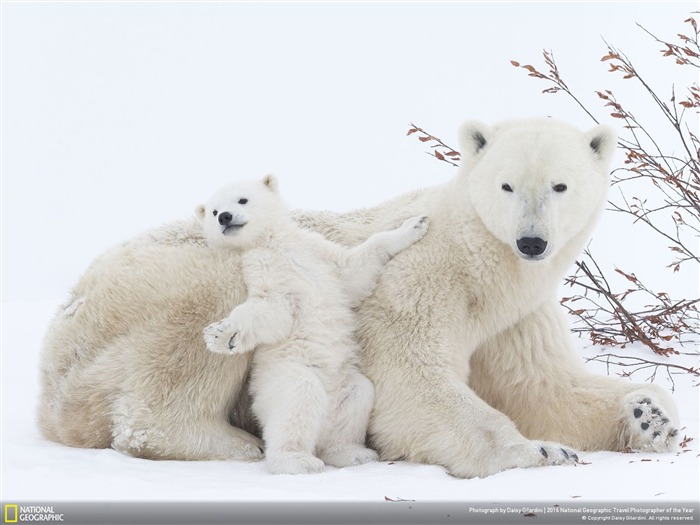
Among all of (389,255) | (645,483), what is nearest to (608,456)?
(645,483)

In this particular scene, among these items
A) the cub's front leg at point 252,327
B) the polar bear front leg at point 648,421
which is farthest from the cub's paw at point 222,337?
the polar bear front leg at point 648,421

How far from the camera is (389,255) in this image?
5.07m

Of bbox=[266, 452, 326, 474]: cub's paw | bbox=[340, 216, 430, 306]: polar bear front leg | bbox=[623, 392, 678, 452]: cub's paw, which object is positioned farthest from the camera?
bbox=[340, 216, 430, 306]: polar bear front leg

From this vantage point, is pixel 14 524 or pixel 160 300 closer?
pixel 14 524

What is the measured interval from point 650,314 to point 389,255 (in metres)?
2.53

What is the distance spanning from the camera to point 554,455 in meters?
4.27

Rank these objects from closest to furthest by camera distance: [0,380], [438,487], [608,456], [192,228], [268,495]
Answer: [268,495]
[438,487]
[608,456]
[192,228]
[0,380]

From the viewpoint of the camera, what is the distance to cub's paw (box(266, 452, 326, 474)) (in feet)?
13.7

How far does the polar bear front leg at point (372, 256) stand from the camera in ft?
16.3

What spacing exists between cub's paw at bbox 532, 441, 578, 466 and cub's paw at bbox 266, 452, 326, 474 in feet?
3.25

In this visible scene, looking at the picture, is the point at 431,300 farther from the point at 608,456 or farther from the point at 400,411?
the point at 608,456

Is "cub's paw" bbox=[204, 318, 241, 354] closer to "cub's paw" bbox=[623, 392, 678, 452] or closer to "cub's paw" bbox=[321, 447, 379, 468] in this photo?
"cub's paw" bbox=[321, 447, 379, 468]

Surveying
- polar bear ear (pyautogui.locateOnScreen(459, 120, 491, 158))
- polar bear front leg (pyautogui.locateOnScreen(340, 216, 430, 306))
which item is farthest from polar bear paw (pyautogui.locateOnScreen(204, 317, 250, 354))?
polar bear ear (pyautogui.locateOnScreen(459, 120, 491, 158))

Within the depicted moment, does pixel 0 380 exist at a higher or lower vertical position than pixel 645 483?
lower
